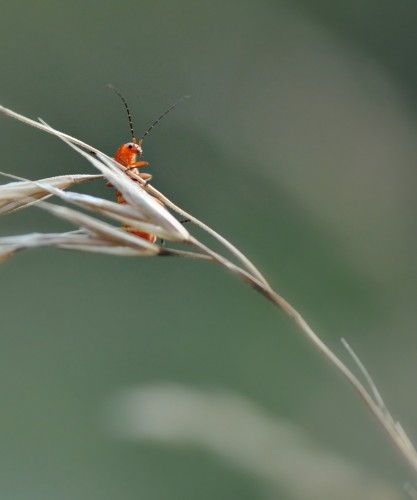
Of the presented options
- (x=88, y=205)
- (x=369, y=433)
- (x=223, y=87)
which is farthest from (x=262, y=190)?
(x=88, y=205)

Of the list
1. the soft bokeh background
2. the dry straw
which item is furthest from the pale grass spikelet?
the soft bokeh background

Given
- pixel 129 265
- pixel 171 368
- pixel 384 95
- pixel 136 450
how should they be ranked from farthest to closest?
pixel 129 265 → pixel 171 368 → pixel 136 450 → pixel 384 95

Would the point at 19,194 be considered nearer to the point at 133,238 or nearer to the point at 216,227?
the point at 133,238

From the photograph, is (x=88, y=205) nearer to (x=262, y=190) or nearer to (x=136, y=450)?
(x=136, y=450)

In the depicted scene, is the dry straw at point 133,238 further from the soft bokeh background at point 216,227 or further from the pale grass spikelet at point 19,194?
the soft bokeh background at point 216,227

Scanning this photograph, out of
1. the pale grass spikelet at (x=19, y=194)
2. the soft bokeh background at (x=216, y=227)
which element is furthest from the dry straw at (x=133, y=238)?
the soft bokeh background at (x=216, y=227)

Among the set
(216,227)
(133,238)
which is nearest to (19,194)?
(133,238)
